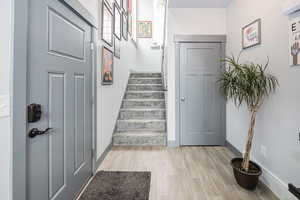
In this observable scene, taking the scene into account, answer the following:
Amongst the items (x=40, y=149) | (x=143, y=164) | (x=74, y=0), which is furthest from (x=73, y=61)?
(x=143, y=164)

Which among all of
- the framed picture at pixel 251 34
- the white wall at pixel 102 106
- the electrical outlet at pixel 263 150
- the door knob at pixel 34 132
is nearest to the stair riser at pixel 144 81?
the white wall at pixel 102 106

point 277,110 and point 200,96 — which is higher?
point 200,96

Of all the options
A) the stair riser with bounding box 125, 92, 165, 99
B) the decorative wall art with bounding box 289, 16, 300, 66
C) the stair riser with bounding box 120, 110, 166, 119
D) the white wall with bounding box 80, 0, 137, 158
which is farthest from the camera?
the stair riser with bounding box 125, 92, 165, 99

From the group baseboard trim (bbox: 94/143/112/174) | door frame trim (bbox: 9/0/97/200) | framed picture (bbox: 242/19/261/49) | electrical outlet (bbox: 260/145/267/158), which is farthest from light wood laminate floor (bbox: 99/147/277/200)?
framed picture (bbox: 242/19/261/49)

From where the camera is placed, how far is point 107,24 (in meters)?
2.80

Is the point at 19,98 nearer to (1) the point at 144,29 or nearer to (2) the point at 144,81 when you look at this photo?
(2) the point at 144,81

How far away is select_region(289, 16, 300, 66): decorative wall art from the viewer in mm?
1554

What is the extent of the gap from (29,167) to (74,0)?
5.00 ft

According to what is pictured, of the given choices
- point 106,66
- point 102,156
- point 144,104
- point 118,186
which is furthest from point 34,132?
point 144,104

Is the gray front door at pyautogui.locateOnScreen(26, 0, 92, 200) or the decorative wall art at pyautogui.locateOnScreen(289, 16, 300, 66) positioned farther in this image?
the decorative wall art at pyautogui.locateOnScreen(289, 16, 300, 66)

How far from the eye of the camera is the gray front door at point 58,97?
1.20 metres

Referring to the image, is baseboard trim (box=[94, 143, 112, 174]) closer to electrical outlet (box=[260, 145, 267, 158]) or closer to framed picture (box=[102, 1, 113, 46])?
framed picture (box=[102, 1, 113, 46])

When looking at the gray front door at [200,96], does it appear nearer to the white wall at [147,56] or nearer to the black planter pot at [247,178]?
the black planter pot at [247,178]

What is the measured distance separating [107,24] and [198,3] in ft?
5.45
